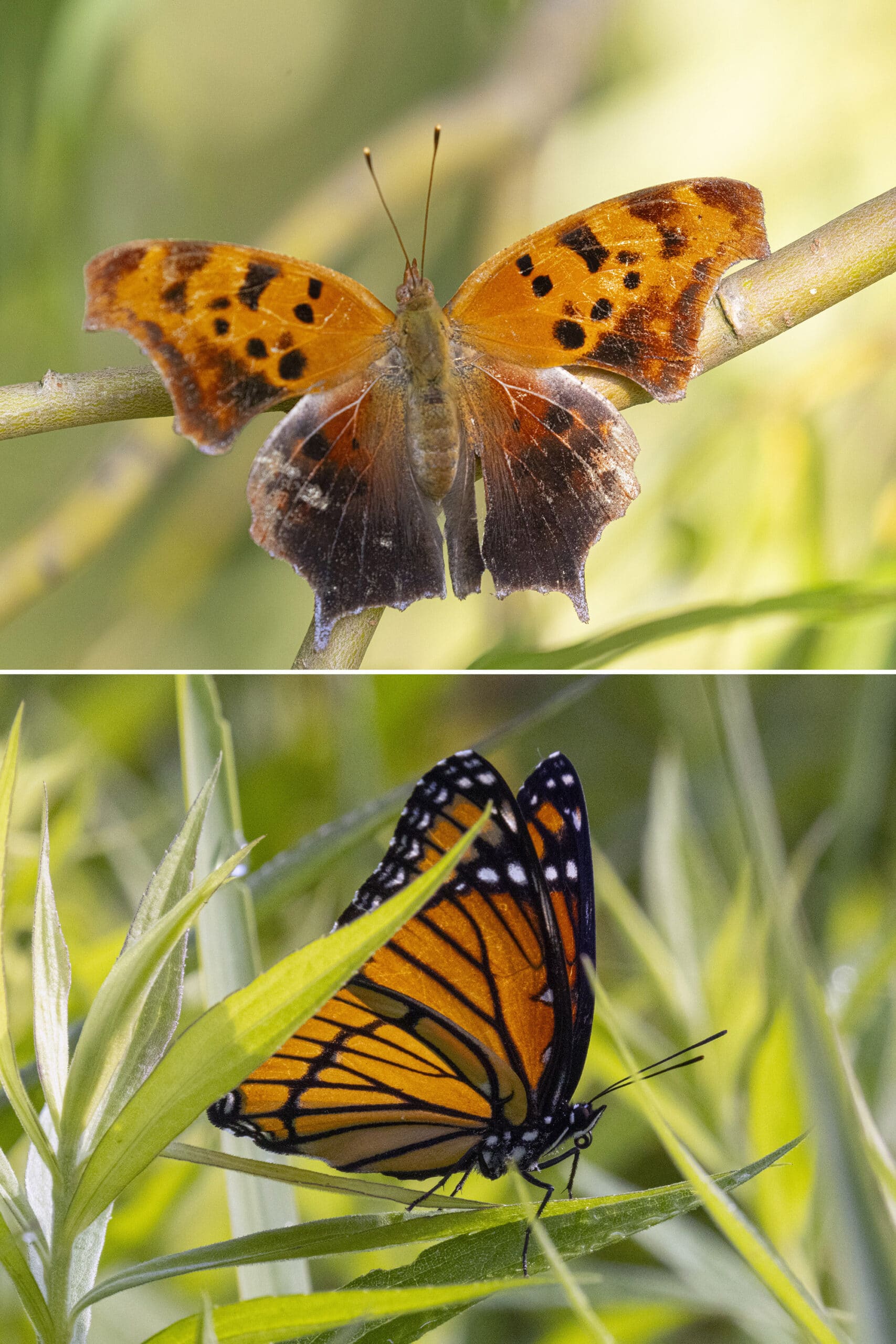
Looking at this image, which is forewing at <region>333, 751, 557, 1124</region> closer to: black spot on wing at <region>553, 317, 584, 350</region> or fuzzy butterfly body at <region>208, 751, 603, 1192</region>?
fuzzy butterfly body at <region>208, 751, 603, 1192</region>

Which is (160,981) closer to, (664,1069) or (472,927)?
(472,927)

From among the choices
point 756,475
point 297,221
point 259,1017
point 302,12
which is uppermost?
point 302,12

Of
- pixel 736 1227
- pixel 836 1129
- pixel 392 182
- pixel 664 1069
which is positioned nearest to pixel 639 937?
pixel 664 1069

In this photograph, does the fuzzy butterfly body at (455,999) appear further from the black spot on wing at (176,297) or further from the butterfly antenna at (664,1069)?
the black spot on wing at (176,297)

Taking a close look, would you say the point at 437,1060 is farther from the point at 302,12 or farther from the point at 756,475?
the point at 302,12

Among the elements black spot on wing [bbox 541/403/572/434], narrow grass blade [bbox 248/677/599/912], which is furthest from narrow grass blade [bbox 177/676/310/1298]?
black spot on wing [bbox 541/403/572/434]

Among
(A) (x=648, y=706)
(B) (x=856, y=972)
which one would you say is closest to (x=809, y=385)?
(A) (x=648, y=706)

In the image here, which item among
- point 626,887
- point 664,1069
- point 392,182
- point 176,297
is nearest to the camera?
point 176,297

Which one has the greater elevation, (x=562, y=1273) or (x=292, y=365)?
(x=292, y=365)
